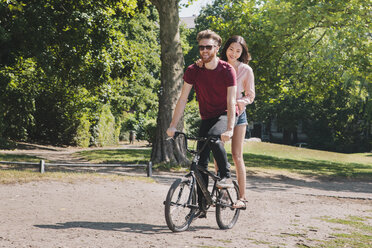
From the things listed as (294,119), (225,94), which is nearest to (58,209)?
(225,94)

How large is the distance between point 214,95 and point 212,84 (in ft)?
0.42

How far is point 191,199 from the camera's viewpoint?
4926 mm

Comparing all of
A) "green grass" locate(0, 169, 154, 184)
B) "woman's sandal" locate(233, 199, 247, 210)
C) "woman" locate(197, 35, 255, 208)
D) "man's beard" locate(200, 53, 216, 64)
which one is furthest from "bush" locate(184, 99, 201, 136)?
"man's beard" locate(200, 53, 216, 64)

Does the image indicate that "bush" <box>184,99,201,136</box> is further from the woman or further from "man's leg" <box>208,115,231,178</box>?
"man's leg" <box>208,115,231,178</box>

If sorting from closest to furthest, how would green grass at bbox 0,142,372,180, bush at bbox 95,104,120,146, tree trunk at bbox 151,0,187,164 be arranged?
tree trunk at bbox 151,0,187,164 → green grass at bbox 0,142,372,180 → bush at bbox 95,104,120,146

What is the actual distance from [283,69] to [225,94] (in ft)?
51.2

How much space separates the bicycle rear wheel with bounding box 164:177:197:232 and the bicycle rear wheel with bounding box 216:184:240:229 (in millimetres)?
358

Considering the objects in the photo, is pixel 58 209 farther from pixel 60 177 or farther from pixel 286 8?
pixel 286 8

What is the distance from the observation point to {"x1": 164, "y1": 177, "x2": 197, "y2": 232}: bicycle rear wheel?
466cm

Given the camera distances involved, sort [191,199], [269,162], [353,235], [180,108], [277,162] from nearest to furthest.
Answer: [191,199] < [180,108] < [353,235] < [269,162] < [277,162]

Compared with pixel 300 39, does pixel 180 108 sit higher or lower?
lower

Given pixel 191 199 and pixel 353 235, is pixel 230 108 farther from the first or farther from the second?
pixel 353 235

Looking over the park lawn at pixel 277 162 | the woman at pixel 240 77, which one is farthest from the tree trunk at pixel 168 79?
the woman at pixel 240 77

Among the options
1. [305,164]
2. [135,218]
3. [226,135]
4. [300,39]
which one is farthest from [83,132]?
[226,135]
